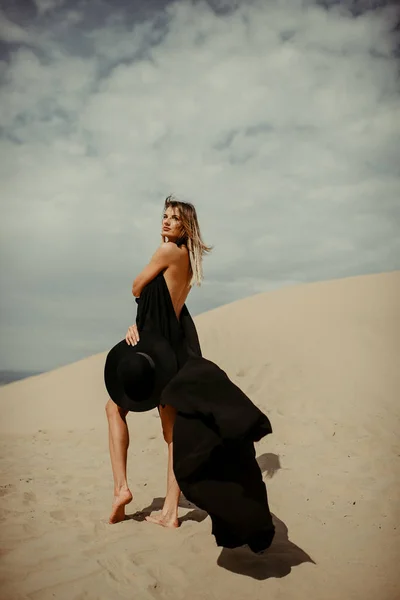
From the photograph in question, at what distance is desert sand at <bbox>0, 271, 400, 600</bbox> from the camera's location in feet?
9.50

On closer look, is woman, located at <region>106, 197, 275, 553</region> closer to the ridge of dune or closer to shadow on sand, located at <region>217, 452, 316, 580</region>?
shadow on sand, located at <region>217, 452, 316, 580</region>

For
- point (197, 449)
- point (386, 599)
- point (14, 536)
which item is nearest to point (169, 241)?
point (197, 449)

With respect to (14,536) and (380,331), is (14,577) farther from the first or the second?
(380,331)

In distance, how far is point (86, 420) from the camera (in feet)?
31.6

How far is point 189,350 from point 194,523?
4.35 feet

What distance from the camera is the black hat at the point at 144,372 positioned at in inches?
137

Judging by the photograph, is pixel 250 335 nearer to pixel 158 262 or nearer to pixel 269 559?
pixel 158 262

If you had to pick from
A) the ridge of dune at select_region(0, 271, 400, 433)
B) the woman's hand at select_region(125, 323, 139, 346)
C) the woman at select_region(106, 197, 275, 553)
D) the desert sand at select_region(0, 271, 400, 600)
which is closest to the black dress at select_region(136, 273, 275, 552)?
the woman at select_region(106, 197, 275, 553)

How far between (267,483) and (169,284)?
2.38 meters

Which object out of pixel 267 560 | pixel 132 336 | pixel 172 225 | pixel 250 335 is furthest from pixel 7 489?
pixel 250 335

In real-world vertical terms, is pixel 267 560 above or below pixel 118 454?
below

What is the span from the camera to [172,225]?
3.91 m

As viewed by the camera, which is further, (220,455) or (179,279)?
(179,279)

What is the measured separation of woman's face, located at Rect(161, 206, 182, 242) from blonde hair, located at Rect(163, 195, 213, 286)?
1.1 inches
